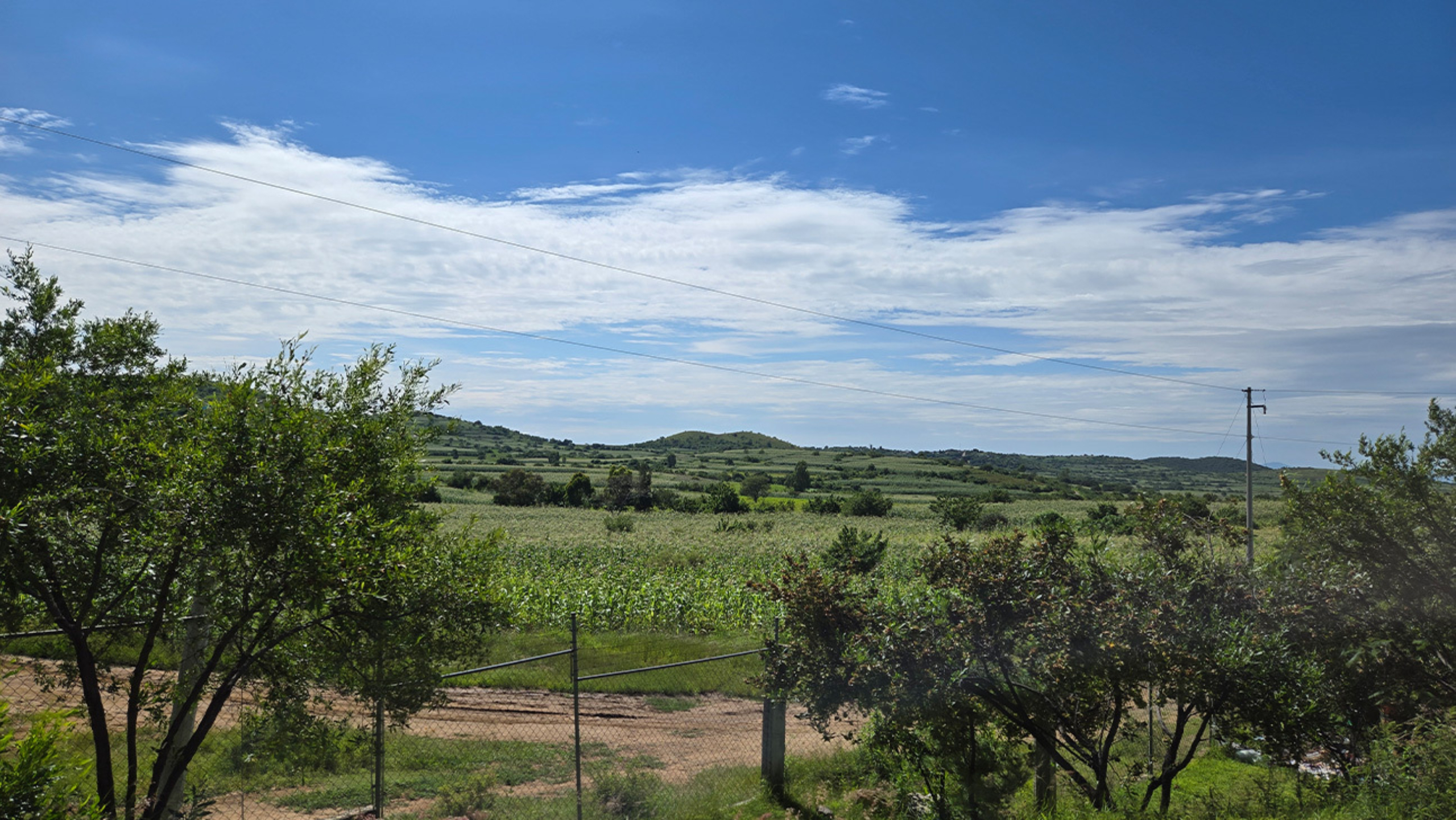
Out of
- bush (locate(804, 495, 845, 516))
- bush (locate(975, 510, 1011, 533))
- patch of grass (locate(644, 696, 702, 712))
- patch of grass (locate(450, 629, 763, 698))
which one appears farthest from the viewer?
bush (locate(804, 495, 845, 516))

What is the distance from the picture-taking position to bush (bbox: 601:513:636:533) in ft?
193

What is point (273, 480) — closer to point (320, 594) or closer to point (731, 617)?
point (320, 594)

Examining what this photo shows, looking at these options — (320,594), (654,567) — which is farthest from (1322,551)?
(654,567)

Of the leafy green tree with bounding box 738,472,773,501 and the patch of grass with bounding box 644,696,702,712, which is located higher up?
the leafy green tree with bounding box 738,472,773,501

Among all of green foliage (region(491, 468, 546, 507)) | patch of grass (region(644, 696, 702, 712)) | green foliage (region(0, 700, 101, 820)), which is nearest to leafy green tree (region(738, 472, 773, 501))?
green foliage (region(491, 468, 546, 507))

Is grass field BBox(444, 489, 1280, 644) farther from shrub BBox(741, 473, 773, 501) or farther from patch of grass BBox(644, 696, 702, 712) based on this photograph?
shrub BBox(741, 473, 773, 501)

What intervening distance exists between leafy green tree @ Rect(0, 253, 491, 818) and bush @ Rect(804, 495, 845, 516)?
72970 millimetres

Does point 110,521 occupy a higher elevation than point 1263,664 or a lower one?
higher

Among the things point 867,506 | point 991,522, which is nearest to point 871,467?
point 867,506

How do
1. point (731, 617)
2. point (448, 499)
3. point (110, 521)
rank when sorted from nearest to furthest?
point (110, 521)
point (731, 617)
point (448, 499)

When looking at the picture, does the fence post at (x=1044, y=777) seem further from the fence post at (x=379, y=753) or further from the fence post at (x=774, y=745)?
the fence post at (x=379, y=753)

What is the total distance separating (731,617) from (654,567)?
39.5 ft

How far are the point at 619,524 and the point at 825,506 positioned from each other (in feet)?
89.6

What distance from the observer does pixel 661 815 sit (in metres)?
9.21
